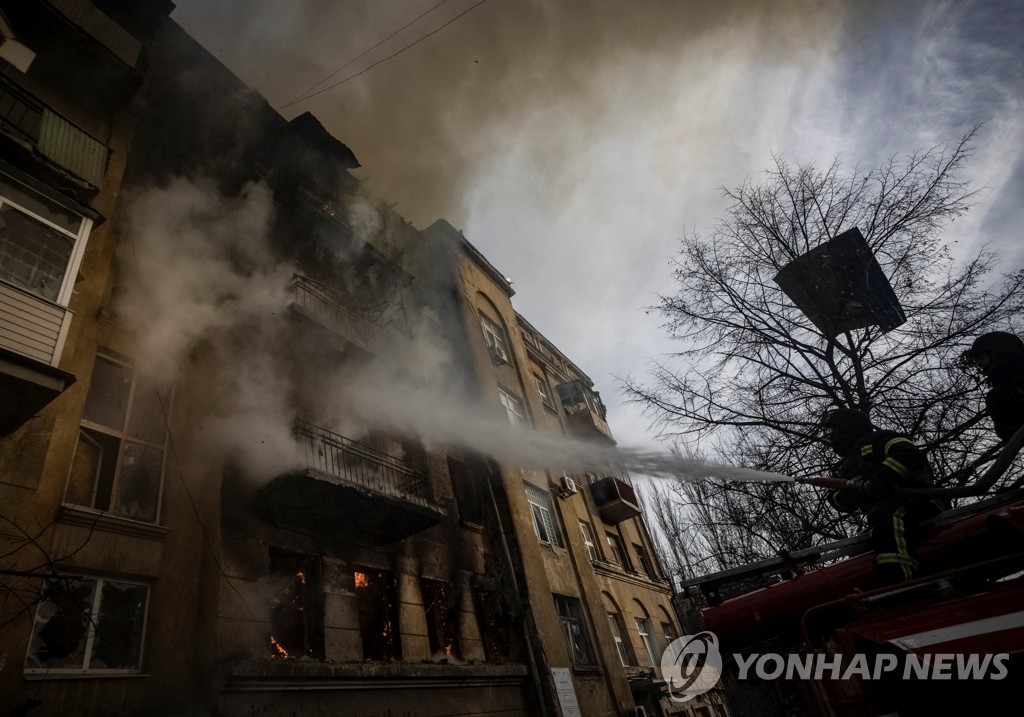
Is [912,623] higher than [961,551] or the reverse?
the reverse

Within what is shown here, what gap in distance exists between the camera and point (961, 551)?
166 inches

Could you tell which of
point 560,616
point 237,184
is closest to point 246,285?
point 237,184

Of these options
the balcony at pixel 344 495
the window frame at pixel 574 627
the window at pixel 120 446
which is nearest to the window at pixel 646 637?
the window frame at pixel 574 627

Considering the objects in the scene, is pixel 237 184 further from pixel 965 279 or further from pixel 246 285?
pixel 965 279

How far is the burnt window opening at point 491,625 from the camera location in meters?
10.7

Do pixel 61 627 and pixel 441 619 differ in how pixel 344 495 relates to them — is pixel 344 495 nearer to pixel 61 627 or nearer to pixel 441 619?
pixel 441 619

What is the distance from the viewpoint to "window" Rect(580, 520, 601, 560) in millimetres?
18016

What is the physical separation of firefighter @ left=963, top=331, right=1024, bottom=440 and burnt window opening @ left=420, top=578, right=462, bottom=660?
28.3ft

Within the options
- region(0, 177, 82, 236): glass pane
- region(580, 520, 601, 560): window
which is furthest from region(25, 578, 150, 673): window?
region(580, 520, 601, 560): window

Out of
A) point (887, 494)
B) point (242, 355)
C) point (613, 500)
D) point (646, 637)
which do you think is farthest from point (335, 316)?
point (646, 637)

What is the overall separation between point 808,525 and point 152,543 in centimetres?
1120

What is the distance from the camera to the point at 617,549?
66.7ft

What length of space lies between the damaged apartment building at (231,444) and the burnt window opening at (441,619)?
86mm

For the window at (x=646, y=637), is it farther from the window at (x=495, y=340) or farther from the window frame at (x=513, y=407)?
the window at (x=495, y=340)
